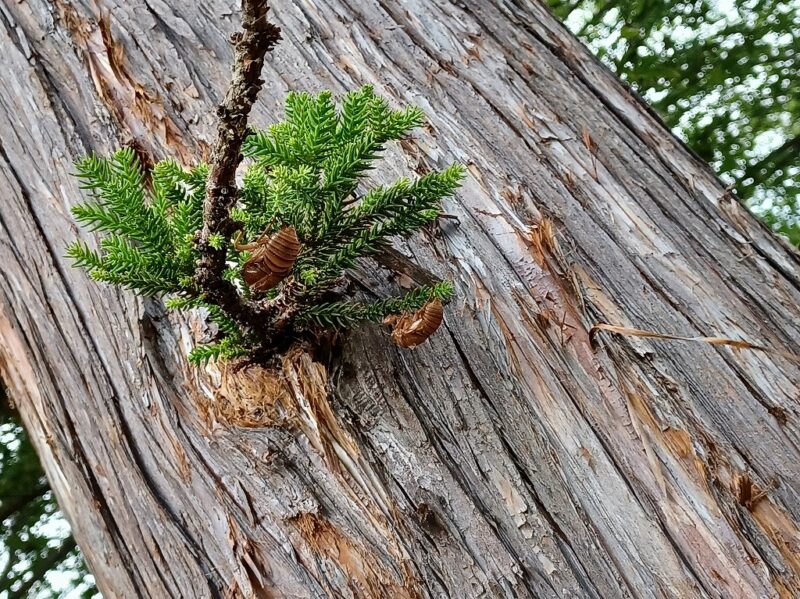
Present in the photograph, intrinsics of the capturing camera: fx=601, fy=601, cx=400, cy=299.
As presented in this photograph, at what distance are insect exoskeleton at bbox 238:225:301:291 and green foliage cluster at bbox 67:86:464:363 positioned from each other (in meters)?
0.05

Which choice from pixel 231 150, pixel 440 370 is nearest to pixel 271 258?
pixel 231 150

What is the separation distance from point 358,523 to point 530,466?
1.00 ft

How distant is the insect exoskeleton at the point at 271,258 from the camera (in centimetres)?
74

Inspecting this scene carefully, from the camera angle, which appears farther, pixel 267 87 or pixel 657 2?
pixel 657 2

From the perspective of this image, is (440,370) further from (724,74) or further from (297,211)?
(724,74)

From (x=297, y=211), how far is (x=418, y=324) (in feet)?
0.83

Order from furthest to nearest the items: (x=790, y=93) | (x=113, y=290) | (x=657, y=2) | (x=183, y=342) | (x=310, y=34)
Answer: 1. (x=790, y=93)
2. (x=657, y=2)
3. (x=310, y=34)
4. (x=113, y=290)
5. (x=183, y=342)

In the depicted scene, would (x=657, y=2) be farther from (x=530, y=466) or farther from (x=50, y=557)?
(x=50, y=557)

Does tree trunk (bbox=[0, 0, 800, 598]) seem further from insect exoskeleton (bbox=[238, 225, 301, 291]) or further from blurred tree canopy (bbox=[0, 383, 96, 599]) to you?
blurred tree canopy (bbox=[0, 383, 96, 599])

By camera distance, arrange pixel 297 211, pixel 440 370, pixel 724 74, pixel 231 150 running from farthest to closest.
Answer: pixel 724 74
pixel 440 370
pixel 297 211
pixel 231 150

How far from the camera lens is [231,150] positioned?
718 mm

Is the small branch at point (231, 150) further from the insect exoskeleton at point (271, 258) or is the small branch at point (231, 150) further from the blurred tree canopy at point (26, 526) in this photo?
the blurred tree canopy at point (26, 526)

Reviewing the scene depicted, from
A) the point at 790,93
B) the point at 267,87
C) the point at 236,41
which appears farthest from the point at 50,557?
the point at 790,93

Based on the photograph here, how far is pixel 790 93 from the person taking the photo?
12.9 ft
